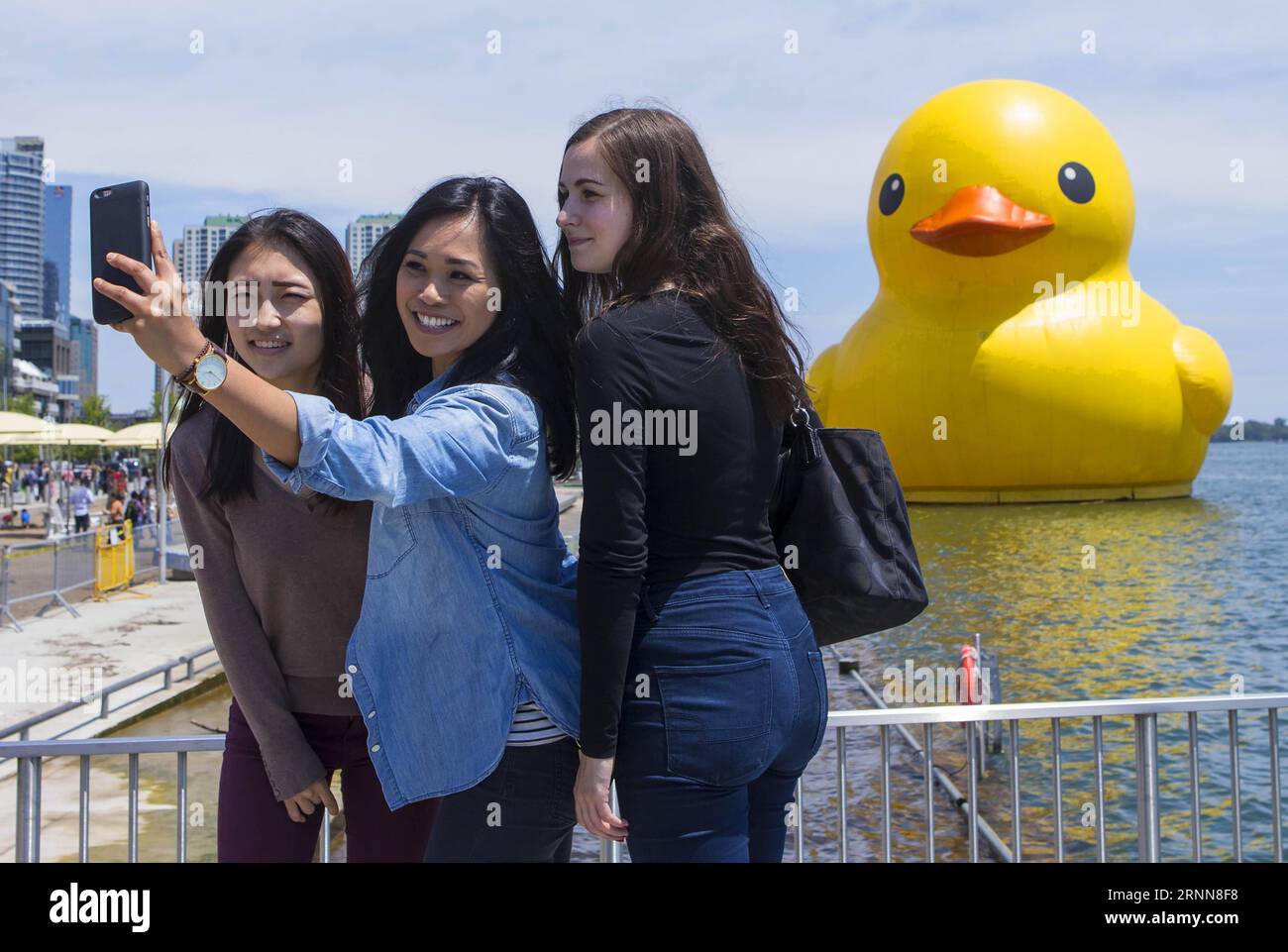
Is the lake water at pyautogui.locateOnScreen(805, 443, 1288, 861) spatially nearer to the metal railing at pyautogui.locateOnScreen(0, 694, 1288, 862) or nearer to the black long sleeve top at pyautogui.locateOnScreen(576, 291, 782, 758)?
the metal railing at pyautogui.locateOnScreen(0, 694, 1288, 862)

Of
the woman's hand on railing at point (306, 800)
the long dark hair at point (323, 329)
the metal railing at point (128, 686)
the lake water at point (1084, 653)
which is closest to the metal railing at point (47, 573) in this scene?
the metal railing at point (128, 686)

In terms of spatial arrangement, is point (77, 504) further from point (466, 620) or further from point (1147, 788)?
point (466, 620)

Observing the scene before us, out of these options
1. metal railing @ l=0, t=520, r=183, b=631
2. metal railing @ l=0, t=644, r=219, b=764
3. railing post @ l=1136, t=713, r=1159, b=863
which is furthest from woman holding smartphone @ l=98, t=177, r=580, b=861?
metal railing @ l=0, t=520, r=183, b=631

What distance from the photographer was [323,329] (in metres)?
2.48

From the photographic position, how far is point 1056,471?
21.5 m

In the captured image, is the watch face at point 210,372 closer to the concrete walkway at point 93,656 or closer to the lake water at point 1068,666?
the lake water at point 1068,666

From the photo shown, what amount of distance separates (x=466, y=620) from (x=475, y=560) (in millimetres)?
107

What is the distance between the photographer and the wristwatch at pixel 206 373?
65.5 inches

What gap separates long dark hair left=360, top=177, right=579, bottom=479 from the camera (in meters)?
2.03

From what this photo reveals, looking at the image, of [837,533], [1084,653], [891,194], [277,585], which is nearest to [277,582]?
[277,585]

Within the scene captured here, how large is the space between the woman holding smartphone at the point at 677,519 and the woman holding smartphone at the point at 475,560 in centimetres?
13

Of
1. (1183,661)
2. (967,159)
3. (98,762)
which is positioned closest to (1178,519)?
(967,159)
